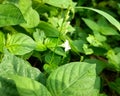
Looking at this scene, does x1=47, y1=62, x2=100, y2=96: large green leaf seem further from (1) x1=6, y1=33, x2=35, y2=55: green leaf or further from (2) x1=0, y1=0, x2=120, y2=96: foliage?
(1) x1=6, y1=33, x2=35, y2=55: green leaf

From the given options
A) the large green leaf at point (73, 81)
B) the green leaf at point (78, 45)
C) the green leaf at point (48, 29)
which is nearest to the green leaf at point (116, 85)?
the green leaf at point (78, 45)

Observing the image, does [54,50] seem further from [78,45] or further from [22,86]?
[22,86]

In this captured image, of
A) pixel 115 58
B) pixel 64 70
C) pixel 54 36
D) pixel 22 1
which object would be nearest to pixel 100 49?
pixel 115 58

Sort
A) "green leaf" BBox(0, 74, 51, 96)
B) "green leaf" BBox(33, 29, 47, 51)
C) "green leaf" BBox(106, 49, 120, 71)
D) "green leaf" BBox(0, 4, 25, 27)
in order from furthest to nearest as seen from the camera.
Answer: "green leaf" BBox(106, 49, 120, 71)
"green leaf" BBox(33, 29, 47, 51)
"green leaf" BBox(0, 4, 25, 27)
"green leaf" BBox(0, 74, 51, 96)

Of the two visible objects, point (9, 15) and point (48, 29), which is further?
point (48, 29)

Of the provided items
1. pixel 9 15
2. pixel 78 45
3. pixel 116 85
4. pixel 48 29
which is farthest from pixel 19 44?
pixel 116 85

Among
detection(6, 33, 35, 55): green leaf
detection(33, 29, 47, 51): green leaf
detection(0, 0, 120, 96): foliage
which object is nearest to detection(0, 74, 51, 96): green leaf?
detection(0, 0, 120, 96): foliage

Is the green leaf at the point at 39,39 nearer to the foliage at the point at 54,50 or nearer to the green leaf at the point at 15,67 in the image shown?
the foliage at the point at 54,50
